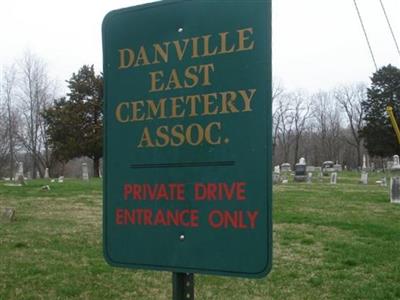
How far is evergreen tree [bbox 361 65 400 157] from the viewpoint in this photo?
5403 centimetres

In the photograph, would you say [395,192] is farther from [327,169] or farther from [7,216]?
[327,169]

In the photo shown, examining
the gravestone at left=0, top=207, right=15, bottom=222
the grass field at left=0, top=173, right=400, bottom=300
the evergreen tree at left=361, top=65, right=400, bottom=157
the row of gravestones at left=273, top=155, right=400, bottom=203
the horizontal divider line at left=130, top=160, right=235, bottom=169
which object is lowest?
the grass field at left=0, top=173, right=400, bottom=300

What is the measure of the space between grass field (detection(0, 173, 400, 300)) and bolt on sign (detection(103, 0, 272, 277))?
3.19m

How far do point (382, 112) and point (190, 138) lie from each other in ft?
193

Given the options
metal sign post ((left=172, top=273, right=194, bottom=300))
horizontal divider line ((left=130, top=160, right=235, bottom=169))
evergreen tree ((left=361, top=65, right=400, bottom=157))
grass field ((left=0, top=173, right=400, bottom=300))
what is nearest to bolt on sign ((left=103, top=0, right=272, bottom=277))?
horizontal divider line ((left=130, top=160, right=235, bottom=169))

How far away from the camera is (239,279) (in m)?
5.74

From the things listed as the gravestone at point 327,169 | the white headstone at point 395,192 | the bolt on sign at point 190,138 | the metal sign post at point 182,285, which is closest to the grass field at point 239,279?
the metal sign post at point 182,285

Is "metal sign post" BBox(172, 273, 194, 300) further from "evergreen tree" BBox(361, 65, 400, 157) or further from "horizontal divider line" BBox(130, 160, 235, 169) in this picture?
"evergreen tree" BBox(361, 65, 400, 157)

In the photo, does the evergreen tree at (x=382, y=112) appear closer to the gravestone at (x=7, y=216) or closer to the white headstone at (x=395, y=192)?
the white headstone at (x=395, y=192)

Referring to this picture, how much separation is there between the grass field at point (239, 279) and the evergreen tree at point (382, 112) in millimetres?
45222

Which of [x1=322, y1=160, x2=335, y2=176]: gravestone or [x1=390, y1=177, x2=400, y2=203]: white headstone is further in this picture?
[x1=322, y1=160, x2=335, y2=176]: gravestone

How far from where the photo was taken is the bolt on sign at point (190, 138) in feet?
6.46

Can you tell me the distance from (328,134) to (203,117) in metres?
82.7

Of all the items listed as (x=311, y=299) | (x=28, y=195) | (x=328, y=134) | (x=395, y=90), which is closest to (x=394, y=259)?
(x=311, y=299)
